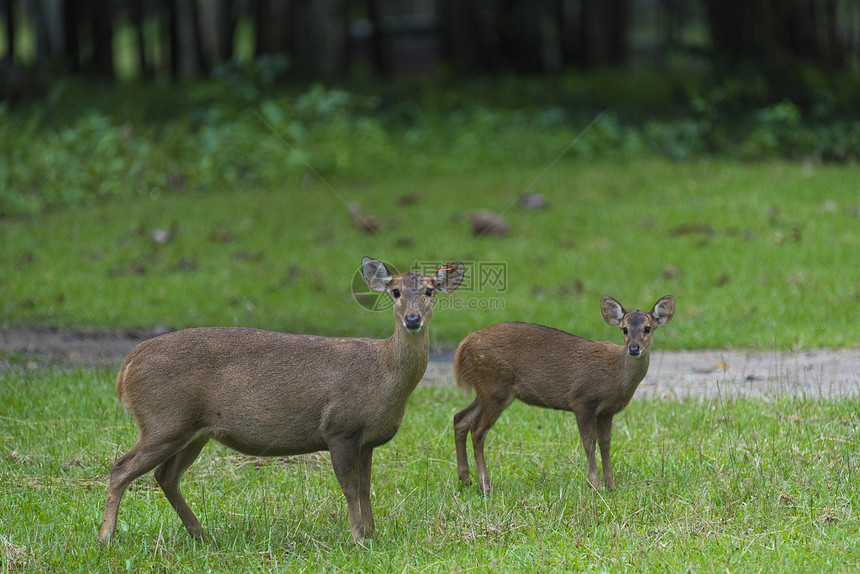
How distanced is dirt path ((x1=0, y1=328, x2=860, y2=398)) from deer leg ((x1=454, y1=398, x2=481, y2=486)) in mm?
1792

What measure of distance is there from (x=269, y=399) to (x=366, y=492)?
642 millimetres

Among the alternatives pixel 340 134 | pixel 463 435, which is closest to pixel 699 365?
pixel 463 435

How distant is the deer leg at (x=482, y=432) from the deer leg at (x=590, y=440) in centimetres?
44

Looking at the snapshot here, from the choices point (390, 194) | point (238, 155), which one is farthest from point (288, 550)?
point (238, 155)

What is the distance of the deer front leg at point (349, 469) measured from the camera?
4859mm

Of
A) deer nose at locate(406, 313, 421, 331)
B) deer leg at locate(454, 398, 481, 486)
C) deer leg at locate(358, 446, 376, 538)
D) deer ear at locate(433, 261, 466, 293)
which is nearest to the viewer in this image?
deer nose at locate(406, 313, 421, 331)

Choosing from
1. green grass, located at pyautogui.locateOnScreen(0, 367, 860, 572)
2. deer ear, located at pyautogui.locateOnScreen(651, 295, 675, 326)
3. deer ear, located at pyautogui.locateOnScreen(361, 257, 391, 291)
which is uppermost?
deer ear, located at pyautogui.locateOnScreen(361, 257, 391, 291)

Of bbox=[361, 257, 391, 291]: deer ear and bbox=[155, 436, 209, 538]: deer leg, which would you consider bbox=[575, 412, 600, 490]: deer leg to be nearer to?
bbox=[361, 257, 391, 291]: deer ear

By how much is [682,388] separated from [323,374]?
136 inches

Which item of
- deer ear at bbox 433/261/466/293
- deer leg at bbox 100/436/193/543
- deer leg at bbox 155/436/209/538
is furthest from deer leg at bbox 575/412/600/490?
deer leg at bbox 100/436/193/543

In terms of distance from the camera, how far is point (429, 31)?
124 feet

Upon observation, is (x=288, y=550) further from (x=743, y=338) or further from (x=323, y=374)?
(x=743, y=338)

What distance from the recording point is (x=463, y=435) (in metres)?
5.86

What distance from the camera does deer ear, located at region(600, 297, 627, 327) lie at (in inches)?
224
